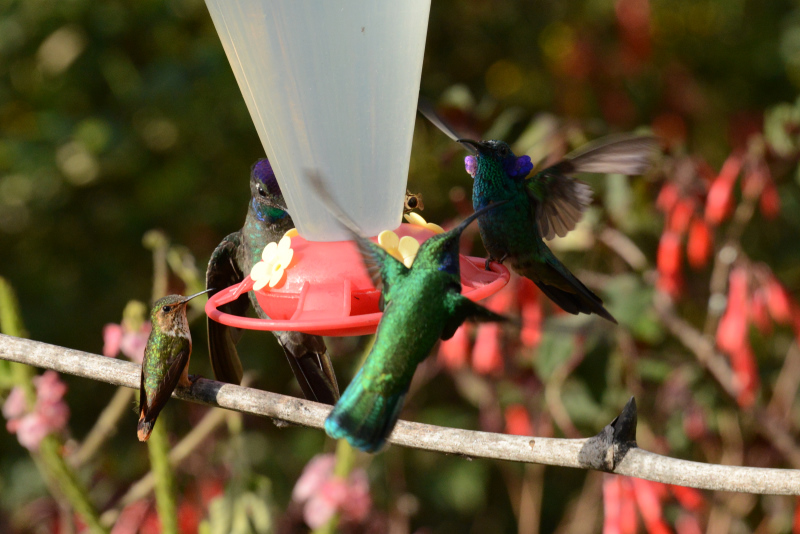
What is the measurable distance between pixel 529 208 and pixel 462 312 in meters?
0.64

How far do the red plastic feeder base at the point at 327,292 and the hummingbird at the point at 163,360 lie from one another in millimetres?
312

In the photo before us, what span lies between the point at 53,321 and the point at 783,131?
13.4 ft

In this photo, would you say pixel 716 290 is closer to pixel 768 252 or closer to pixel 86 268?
pixel 768 252

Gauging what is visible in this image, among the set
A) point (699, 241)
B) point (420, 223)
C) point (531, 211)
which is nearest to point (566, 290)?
point (531, 211)

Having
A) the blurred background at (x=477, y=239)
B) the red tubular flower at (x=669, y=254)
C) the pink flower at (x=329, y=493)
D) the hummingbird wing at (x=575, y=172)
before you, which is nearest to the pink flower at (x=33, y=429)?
the blurred background at (x=477, y=239)

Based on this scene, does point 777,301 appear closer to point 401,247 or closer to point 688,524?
point 688,524

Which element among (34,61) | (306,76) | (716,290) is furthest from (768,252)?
(34,61)

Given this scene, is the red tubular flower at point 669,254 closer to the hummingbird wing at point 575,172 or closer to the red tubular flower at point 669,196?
the red tubular flower at point 669,196

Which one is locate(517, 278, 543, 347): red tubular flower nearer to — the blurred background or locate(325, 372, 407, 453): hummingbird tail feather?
the blurred background

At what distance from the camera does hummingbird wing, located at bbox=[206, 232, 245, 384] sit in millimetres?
2461

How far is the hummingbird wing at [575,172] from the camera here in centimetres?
204

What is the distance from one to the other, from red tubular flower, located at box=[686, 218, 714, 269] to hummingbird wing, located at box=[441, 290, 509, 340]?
2.16m

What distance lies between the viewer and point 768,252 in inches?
205

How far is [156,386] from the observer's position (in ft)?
7.38
